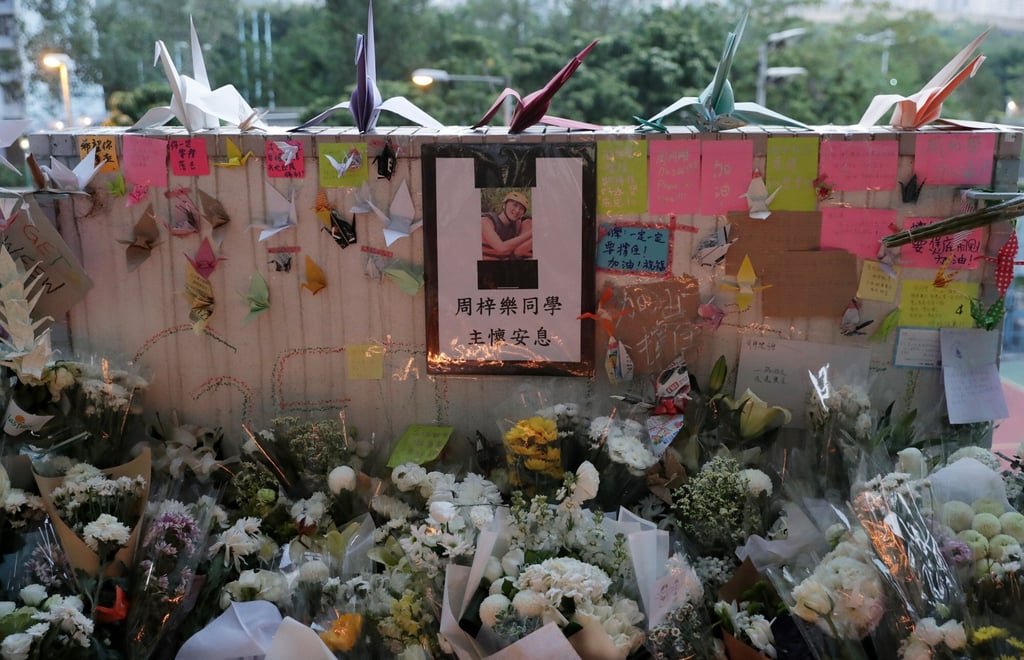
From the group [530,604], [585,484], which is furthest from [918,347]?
[530,604]

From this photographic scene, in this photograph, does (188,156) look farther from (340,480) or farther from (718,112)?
(718,112)

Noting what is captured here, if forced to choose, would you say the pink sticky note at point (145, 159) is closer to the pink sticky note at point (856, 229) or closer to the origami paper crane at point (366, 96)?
the origami paper crane at point (366, 96)

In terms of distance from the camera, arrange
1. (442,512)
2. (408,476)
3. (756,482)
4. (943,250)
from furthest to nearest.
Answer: (943,250) < (408,476) < (756,482) < (442,512)

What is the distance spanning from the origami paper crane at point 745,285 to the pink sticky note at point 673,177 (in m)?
0.18

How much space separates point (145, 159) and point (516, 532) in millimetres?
1291

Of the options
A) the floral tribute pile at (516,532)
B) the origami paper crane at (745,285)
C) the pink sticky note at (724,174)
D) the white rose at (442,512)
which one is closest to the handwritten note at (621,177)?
the pink sticky note at (724,174)

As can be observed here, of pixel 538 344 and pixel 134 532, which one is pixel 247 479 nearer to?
pixel 134 532

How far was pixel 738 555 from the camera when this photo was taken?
163 centimetres

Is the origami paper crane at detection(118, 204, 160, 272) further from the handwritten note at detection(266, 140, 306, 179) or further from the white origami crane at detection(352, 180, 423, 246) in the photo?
the white origami crane at detection(352, 180, 423, 246)

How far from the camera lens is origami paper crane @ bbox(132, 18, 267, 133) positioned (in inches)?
77.7

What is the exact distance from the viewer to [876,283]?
6.44ft

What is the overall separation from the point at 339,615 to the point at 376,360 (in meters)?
0.72

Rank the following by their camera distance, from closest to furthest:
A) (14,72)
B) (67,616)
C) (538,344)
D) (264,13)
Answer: (67,616)
(538,344)
(14,72)
(264,13)

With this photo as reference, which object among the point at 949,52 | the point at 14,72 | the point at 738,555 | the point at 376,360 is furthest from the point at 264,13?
the point at 738,555
